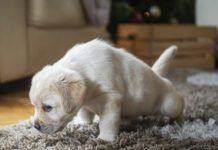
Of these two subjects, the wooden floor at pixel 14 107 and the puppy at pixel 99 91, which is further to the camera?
the wooden floor at pixel 14 107

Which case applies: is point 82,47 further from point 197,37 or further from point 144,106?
point 197,37

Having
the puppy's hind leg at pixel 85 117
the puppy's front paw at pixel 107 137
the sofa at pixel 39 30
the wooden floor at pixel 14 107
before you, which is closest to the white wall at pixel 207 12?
the sofa at pixel 39 30

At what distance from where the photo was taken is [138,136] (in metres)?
1.36

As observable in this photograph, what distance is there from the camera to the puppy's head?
1.26m

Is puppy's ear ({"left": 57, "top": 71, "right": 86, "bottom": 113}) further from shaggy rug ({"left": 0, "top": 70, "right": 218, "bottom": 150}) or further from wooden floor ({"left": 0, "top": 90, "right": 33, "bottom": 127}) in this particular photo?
wooden floor ({"left": 0, "top": 90, "right": 33, "bottom": 127})

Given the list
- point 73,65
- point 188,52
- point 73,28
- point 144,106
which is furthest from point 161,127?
point 188,52

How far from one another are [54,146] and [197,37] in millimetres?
2457

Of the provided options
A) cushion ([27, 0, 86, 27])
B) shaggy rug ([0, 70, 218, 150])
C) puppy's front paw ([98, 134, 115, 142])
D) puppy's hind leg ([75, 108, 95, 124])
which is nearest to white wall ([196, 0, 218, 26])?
cushion ([27, 0, 86, 27])

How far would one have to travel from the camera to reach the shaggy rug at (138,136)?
127cm

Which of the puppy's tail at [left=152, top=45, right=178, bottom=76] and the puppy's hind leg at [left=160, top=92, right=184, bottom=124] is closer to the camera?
the puppy's hind leg at [left=160, top=92, right=184, bottom=124]

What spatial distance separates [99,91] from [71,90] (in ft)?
0.44

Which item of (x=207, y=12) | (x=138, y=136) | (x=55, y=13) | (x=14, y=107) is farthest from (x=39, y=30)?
(x=207, y=12)

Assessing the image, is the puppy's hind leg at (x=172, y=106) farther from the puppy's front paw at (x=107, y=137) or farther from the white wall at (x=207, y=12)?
the white wall at (x=207, y=12)

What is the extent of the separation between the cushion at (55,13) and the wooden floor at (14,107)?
40 cm
